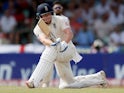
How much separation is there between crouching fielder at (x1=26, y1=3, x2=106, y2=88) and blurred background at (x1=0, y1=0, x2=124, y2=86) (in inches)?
206

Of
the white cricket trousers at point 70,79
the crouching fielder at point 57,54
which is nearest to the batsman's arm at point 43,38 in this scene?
the crouching fielder at point 57,54

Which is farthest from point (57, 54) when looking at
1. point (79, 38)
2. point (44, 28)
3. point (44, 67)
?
point (79, 38)

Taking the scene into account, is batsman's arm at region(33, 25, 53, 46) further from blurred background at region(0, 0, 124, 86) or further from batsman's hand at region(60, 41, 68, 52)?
blurred background at region(0, 0, 124, 86)

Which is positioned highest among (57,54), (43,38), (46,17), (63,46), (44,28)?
(46,17)

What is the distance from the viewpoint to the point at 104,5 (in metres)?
20.3

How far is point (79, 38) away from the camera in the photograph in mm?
19453

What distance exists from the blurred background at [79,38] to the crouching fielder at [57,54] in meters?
5.22

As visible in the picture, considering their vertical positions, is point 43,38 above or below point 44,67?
above

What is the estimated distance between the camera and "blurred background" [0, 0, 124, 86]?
57.0 feet

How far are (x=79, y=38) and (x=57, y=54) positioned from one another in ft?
26.3

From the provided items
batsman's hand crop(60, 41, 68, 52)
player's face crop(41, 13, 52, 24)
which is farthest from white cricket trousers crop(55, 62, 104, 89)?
player's face crop(41, 13, 52, 24)

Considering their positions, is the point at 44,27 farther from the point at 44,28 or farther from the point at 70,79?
the point at 70,79

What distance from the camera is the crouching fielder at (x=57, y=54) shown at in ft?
37.2

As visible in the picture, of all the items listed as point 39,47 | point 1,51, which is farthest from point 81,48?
point 1,51
